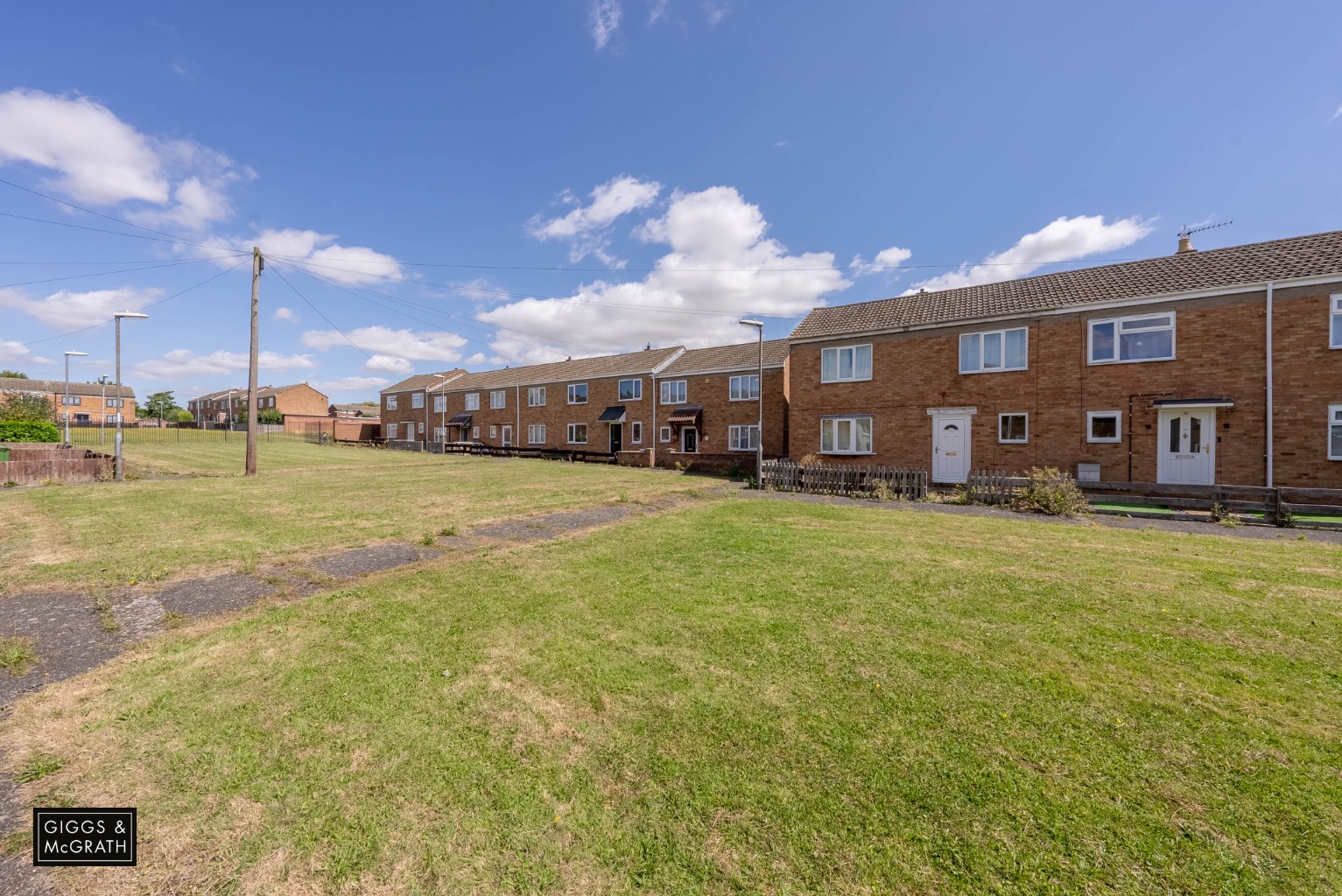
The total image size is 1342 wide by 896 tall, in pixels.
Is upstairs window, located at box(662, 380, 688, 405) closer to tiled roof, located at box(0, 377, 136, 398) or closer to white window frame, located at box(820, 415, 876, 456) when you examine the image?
white window frame, located at box(820, 415, 876, 456)

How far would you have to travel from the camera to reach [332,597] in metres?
6.42

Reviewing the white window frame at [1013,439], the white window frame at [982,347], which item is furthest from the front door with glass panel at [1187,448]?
the white window frame at [982,347]

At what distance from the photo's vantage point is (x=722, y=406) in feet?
105

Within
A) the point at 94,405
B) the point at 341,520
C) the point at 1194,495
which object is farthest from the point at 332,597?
the point at 94,405

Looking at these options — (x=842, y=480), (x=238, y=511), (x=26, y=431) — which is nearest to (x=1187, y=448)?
(x=842, y=480)

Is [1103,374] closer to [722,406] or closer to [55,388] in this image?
[722,406]

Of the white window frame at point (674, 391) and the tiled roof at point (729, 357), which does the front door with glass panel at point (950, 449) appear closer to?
→ the tiled roof at point (729, 357)

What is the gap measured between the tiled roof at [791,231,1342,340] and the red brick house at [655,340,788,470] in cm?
597

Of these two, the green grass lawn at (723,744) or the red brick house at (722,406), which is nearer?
the green grass lawn at (723,744)

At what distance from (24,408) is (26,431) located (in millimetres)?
13771

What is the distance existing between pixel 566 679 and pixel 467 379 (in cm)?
5278

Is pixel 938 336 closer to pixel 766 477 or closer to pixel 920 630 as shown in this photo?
pixel 766 477

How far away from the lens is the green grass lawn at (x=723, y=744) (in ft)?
8.39

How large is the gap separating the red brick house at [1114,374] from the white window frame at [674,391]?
11.5 m
